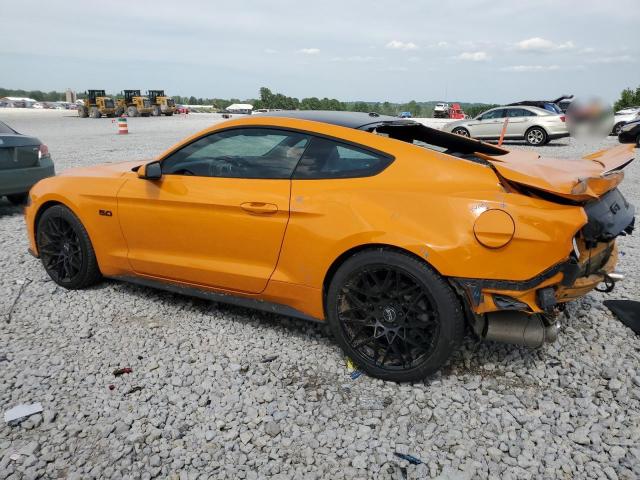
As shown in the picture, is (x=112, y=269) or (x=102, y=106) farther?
(x=102, y=106)

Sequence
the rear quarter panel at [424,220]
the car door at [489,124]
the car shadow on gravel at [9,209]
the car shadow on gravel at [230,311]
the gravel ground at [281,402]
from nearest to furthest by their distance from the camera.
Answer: the gravel ground at [281,402] → the rear quarter panel at [424,220] → the car shadow on gravel at [230,311] → the car shadow on gravel at [9,209] → the car door at [489,124]

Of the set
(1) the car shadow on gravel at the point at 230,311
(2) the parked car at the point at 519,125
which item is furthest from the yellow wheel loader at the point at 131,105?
(1) the car shadow on gravel at the point at 230,311

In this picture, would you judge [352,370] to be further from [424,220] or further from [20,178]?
[20,178]

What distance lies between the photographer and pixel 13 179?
6.51 m

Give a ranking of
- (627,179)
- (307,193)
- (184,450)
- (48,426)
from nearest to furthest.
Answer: (184,450) → (48,426) → (307,193) → (627,179)

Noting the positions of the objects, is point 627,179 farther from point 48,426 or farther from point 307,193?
Result: point 48,426

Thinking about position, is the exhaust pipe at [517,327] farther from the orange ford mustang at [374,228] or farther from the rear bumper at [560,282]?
the rear bumper at [560,282]

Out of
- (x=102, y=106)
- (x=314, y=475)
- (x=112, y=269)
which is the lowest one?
(x=314, y=475)

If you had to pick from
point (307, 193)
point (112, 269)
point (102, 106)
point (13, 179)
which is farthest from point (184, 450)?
point (102, 106)

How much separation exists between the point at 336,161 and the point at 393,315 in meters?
0.99

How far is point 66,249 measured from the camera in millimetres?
4090

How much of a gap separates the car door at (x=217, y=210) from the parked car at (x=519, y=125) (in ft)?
48.6

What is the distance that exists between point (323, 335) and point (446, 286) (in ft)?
3.84

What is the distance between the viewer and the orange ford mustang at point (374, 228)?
100 inches
